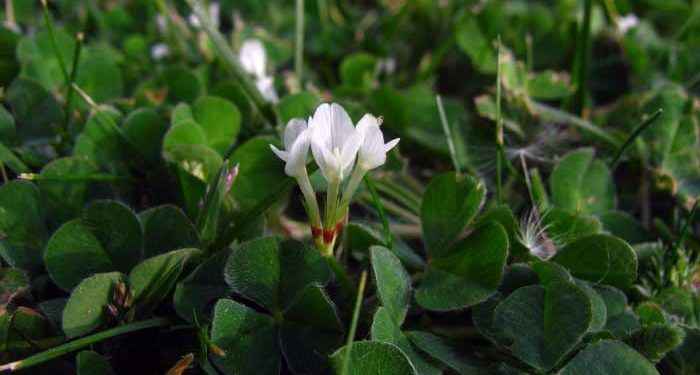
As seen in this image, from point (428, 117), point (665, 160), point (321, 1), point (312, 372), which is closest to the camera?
point (312, 372)

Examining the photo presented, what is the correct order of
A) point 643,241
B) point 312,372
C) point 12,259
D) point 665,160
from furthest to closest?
point 665,160, point 643,241, point 12,259, point 312,372

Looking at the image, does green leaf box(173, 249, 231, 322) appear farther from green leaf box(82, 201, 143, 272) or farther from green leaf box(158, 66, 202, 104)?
green leaf box(158, 66, 202, 104)

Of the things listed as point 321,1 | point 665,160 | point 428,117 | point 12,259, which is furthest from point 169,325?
point 321,1

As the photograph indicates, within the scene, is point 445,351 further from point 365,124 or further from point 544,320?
point 365,124

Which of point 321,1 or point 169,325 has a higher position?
point 321,1

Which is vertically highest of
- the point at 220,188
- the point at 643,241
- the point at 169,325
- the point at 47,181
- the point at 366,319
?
the point at 47,181

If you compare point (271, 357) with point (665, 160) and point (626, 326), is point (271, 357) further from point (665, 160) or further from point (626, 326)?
point (665, 160)

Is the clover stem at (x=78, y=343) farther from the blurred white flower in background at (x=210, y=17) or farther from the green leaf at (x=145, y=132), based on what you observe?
the blurred white flower in background at (x=210, y=17)
